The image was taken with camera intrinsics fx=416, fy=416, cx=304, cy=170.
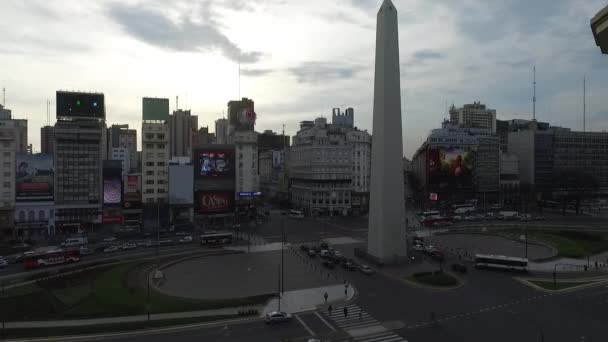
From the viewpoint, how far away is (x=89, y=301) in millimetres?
32969

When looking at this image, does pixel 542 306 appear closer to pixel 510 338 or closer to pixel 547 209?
pixel 510 338

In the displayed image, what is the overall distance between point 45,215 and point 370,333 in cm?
6344

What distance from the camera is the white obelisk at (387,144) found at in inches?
1667

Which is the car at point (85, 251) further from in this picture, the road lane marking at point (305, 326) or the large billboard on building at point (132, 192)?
the road lane marking at point (305, 326)

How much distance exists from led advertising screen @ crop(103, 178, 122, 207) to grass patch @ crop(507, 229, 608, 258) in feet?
216

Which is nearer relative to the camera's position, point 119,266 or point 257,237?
point 119,266

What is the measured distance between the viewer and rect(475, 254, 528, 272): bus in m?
41.8

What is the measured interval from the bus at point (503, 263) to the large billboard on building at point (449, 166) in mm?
71293

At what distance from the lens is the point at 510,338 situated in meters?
25.3

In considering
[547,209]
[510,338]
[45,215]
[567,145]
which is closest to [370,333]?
[510,338]

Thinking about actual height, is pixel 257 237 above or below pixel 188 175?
below

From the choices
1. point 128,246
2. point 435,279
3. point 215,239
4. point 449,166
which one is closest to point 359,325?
point 435,279

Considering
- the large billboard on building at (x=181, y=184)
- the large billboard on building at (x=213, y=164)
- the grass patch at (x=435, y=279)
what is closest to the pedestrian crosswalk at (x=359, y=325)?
the grass patch at (x=435, y=279)

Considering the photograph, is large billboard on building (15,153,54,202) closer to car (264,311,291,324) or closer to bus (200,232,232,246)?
bus (200,232,232,246)
